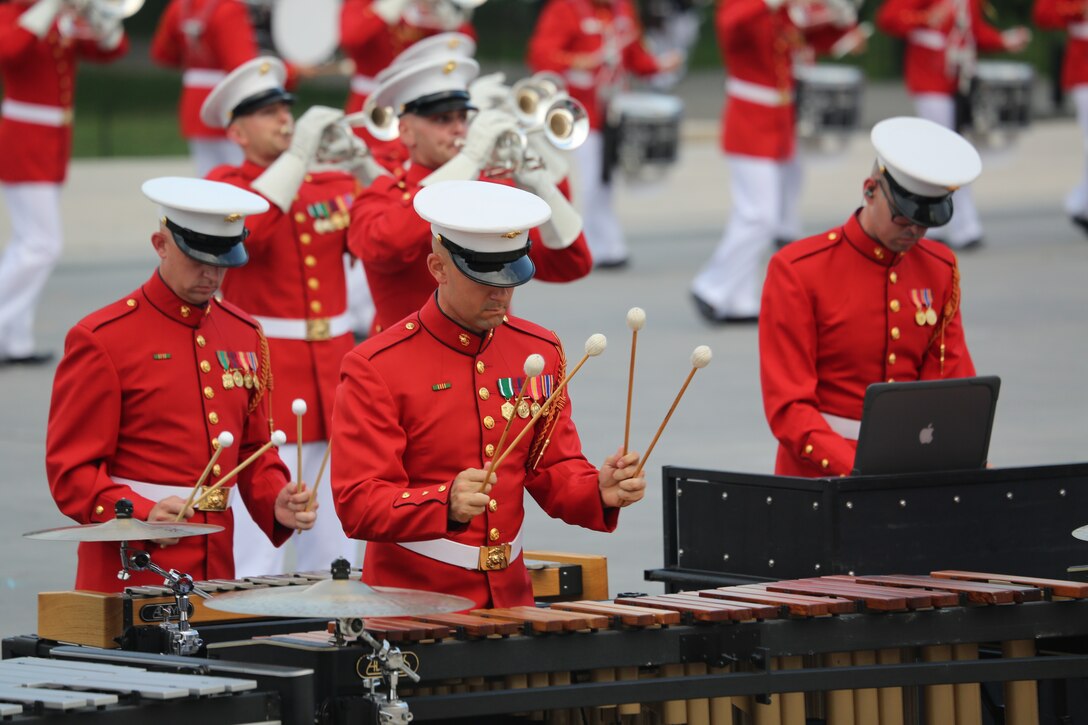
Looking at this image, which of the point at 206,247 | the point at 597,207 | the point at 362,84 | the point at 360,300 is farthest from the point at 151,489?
the point at 597,207

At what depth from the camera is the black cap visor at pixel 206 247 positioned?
5.55 m

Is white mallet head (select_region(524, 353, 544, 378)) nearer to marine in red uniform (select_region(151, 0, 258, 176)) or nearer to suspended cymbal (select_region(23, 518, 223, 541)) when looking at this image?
suspended cymbal (select_region(23, 518, 223, 541))

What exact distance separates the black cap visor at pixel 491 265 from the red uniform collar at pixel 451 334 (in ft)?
0.70

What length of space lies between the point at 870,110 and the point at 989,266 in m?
12.7

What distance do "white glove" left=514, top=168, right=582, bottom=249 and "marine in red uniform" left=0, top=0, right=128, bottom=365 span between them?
17.4ft

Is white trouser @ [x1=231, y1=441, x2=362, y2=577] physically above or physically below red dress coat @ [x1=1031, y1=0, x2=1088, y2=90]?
below

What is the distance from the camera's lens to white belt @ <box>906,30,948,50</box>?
1517 cm

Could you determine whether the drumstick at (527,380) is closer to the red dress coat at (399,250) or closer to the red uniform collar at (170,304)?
the red uniform collar at (170,304)

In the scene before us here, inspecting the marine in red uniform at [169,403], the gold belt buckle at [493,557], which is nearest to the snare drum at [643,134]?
the marine in red uniform at [169,403]

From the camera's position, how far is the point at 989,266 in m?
15.0

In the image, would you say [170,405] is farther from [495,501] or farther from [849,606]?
[849,606]

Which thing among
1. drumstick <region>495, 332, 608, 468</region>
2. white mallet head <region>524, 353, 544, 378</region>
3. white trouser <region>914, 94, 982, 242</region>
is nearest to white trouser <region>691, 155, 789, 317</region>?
white trouser <region>914, 94, 982, 242</region>

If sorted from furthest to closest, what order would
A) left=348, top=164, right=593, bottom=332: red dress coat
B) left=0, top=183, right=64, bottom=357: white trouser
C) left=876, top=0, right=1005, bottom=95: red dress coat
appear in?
1. left=876, top=0, right=1005, bottom=95: red dress coat
2. left=0, top=183, right=64, bottom=357: white trouser
3. left=348, top=164, right=593, bottom=332: red dress coat

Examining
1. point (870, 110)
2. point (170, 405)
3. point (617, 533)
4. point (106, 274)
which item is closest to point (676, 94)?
point (870, 110)
